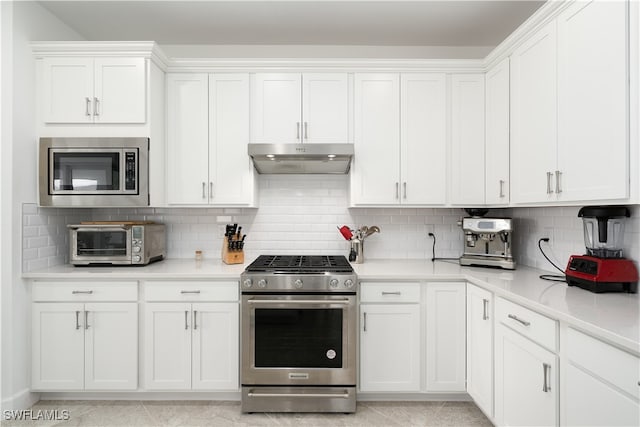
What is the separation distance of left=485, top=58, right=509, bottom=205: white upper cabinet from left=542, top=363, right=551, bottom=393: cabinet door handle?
124 cm

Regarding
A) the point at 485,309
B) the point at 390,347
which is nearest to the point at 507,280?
the point at 485,309

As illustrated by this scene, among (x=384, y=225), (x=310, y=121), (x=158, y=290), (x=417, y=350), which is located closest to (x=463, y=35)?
(x=310, y=121)

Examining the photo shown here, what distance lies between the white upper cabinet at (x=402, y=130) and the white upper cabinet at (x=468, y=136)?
88 mm

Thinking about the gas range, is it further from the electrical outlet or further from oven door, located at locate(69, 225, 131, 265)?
the electrical outlet

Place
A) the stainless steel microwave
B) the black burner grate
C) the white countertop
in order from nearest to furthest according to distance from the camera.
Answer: the white countertop
the black burner grate
the stainless steel microwave

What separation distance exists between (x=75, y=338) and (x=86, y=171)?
1.20 metres

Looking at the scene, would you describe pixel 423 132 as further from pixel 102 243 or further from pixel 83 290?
pixel 83 290

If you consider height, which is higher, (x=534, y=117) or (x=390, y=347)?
(x=534, y=117)

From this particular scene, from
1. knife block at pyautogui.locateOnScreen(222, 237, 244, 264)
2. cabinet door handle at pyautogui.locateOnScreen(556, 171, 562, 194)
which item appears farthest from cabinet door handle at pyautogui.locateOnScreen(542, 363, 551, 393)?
knife block at pyautogui.locateOnScreen(222, 237, 244, 264)

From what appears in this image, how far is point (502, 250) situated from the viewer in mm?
2596

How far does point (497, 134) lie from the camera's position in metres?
2.58

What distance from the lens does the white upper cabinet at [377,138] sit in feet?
9.08

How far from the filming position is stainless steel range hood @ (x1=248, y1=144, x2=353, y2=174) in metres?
2.60

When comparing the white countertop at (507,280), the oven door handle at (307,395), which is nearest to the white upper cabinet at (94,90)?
the white countertop at (507,280)
